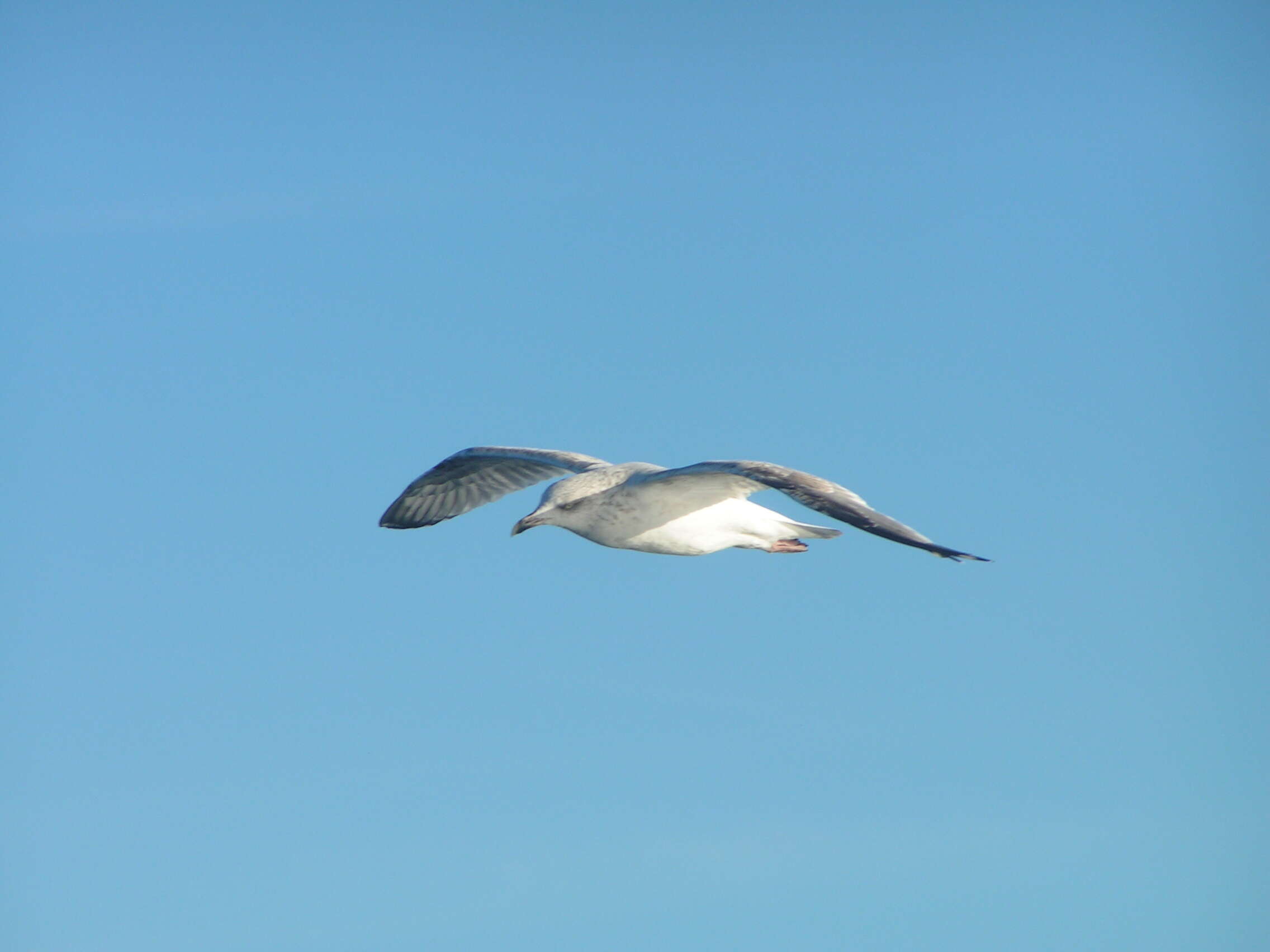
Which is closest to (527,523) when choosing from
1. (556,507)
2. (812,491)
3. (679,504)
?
(556,507)

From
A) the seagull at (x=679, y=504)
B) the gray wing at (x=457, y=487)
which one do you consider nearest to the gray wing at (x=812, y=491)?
the seagull at (x=679, y=504)

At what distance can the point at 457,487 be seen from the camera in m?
27.4

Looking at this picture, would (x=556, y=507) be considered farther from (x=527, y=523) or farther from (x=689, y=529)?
(x=689, y=529)

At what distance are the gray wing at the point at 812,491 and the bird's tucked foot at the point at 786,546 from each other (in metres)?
2.31

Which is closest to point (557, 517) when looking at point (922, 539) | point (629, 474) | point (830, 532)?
point (629, 474)

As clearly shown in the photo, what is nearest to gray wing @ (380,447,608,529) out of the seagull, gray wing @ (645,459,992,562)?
the seagull

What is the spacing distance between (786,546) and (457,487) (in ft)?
22.4

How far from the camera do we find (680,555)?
22922mm

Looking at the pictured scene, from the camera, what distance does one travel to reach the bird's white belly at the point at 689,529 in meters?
22.2

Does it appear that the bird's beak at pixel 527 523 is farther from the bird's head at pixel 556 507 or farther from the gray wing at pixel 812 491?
the gray wing at pixel 812 491

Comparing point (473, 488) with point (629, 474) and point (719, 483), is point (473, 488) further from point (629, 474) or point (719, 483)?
point (719, 483)

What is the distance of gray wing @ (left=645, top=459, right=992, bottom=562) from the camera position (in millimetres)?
17484

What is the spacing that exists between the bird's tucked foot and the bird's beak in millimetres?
3914

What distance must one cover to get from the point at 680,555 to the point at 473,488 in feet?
19.0
